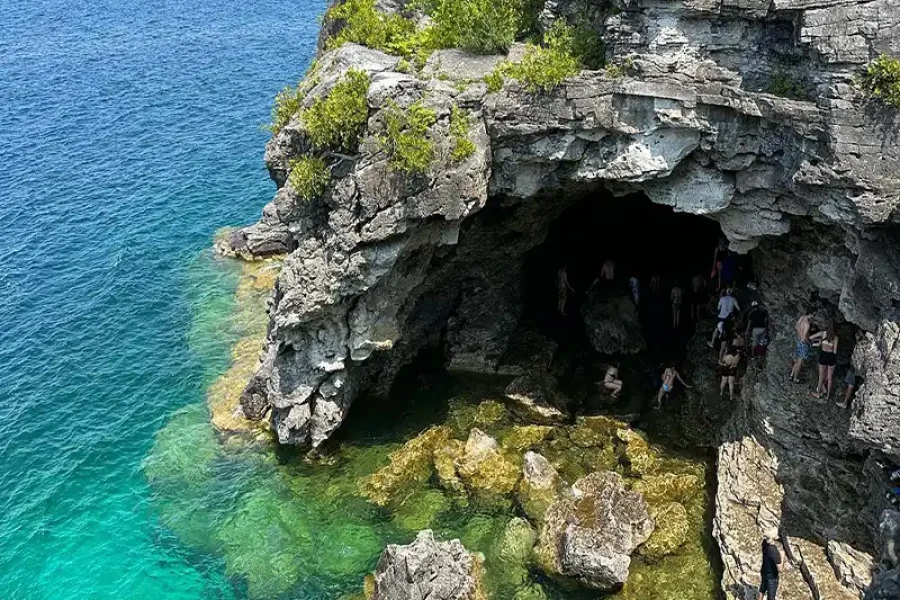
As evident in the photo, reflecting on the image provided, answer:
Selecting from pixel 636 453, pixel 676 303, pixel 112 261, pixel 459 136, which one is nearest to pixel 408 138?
pixel 459 136

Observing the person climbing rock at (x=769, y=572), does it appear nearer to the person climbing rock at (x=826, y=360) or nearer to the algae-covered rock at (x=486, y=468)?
the person climbing rock at (x=826, y=360)

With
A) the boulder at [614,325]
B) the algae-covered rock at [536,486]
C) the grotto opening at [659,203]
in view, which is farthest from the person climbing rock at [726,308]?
the algae-covered rock at [536,486]

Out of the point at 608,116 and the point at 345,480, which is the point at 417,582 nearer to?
the point at 345,480

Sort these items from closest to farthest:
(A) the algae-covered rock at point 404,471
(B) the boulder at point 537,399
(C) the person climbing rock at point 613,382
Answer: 1. (A) the algae-covered rock at point 404,471
2. (B) the boulder at point 537,399
3. (C) the person climbing rock at point 613,382

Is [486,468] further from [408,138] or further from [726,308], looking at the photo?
[408,138]

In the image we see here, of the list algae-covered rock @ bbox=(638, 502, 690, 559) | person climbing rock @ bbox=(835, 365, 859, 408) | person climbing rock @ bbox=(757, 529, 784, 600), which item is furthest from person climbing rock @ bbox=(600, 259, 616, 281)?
person climbing rock @ bbox=(757, 529, 784, 600)

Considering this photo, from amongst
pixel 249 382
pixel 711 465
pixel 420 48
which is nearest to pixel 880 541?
pixel 711 465

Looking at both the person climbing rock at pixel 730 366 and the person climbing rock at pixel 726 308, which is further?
the person climbing rock at pixel 726 308
